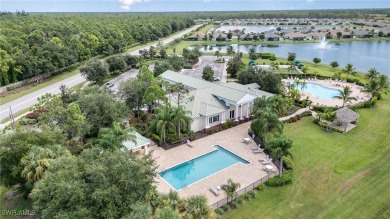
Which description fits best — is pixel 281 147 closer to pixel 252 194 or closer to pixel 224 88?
pixel 252 194

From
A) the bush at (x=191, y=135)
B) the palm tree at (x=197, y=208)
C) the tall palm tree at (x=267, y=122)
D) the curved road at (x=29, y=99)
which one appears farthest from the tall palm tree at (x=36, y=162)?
the curved road at (x=29, y=99)

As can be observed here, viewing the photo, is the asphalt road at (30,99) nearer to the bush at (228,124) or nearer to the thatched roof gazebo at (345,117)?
the bush at (228,124)

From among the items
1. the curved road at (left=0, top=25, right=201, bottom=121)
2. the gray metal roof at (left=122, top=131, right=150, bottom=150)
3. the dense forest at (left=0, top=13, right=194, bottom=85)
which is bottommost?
the gray metal roof at (left=122, top=131, right=150, bottom=150)

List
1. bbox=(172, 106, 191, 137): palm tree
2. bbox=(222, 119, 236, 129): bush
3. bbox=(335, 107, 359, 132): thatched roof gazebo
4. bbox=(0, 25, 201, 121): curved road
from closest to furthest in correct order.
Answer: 1. bbox=(172, 106, 191, 137): palm tree
2. bbox=(335, 107, 359, 132): thatched roof gazebo
3. bbox=(222, 119, 236, 129): bush
4. bbox=(0, 25, 201, 121): curved road

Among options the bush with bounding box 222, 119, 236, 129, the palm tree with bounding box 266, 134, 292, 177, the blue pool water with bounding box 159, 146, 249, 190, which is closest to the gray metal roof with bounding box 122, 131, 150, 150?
the blue pool water with bounding box 159, 146, 249, 190

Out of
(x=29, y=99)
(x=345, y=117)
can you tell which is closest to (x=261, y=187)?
(x=345, y=117)

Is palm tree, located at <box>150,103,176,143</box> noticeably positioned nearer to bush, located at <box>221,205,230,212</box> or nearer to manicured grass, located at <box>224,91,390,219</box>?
bush, located at <box>221,205,230,212</box>

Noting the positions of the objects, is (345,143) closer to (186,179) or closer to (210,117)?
(210,117)
